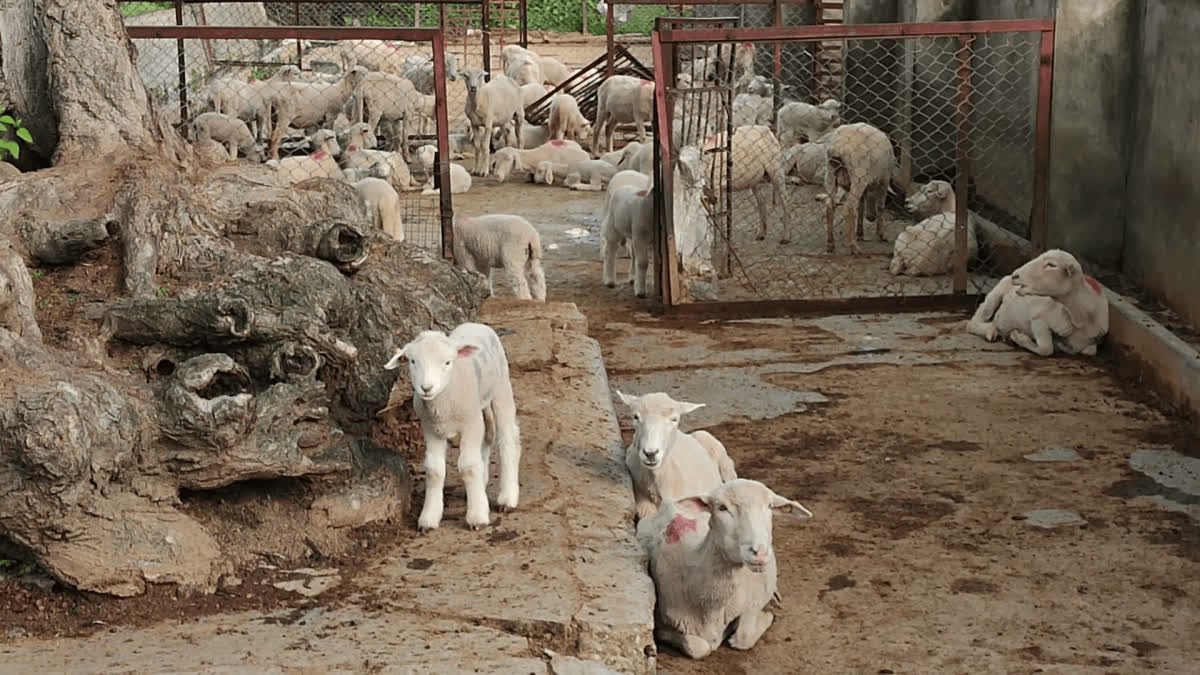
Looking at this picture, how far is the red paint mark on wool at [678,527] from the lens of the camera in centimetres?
593

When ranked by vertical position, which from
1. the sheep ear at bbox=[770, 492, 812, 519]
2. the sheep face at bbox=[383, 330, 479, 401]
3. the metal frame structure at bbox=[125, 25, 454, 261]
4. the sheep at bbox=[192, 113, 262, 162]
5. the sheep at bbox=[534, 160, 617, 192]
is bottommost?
the sheep ear at bbox=[770, 492, 812, 519]

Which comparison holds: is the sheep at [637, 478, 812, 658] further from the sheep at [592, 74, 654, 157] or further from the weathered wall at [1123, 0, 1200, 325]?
the sheep at [592, 74, 654, 157]

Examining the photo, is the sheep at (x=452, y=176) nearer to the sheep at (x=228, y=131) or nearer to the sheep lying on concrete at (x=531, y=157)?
the sheep lying on concrete at (x=531, y=157)

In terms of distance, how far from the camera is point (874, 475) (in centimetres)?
773

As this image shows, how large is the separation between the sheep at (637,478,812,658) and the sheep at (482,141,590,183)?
11906mm

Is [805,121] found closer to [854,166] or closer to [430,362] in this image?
[854,166]

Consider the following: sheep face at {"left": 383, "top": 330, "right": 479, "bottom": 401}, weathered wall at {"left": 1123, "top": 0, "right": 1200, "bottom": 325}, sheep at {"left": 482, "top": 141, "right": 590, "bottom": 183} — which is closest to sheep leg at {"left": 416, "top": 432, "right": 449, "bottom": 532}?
sheep face at {"left": 383, "top": 330, "right": 479, "bottom": 401}

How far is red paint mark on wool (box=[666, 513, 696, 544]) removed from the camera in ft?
19.4

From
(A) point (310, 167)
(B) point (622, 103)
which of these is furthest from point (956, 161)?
(B) point (622, 103)

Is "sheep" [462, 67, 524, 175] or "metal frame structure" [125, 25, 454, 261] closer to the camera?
"metal frame structure" [125, 25, 454, 261]

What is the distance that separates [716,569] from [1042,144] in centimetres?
611

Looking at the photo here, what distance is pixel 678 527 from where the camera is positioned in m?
5.96

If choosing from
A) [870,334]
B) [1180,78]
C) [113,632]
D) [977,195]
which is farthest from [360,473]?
[977,195]

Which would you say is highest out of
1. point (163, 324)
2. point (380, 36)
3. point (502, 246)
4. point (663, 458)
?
point (380, 36)
